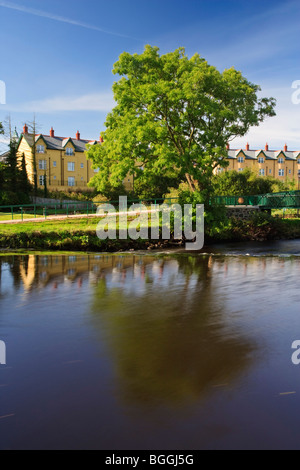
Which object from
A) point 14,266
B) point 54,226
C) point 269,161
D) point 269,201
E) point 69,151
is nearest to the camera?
point 14,266

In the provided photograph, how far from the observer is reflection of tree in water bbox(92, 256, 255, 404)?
18.6 ft

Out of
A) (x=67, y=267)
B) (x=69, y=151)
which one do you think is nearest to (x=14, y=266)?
(x=67, y=267)

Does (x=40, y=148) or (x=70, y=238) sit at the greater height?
(x=40, y=148)

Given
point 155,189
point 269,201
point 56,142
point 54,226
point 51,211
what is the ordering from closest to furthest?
point 54,226
point 51,211
point 269,201
point 155,189
point 56,142

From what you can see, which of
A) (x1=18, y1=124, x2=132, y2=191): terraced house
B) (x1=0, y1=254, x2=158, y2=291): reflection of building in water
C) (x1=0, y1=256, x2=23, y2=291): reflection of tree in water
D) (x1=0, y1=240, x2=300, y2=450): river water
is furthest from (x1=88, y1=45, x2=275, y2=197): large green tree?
(x1=18, y1=124, x2=132, y2=191): terraced house

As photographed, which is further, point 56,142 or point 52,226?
point 56,142

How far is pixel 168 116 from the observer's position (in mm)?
25516

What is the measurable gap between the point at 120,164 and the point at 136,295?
14.5 metres

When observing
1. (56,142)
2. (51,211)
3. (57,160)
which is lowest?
(51,211)

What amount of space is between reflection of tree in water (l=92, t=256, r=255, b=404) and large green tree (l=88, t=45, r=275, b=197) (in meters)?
13.6

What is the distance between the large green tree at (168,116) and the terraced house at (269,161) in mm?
54349

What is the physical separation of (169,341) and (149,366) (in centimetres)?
125

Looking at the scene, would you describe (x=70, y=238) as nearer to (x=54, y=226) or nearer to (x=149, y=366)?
(x=54, y=226)

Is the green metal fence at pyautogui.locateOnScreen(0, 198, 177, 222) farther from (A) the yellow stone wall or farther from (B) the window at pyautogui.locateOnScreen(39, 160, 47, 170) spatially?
(B) the window at pyautogui.locateOnScreen(39, 160, 47, 170)
